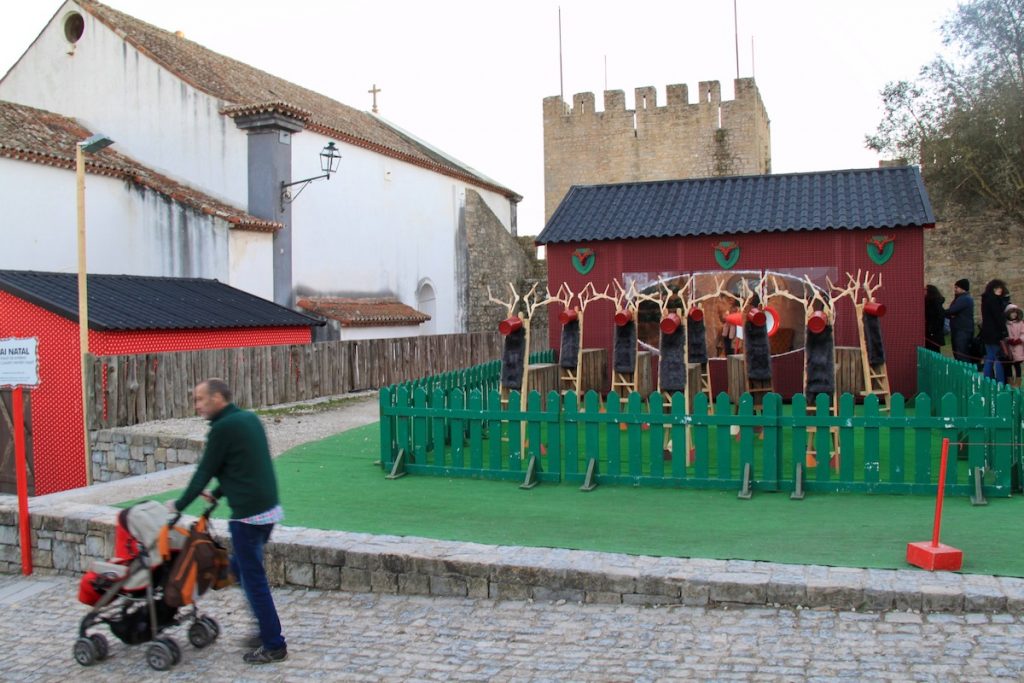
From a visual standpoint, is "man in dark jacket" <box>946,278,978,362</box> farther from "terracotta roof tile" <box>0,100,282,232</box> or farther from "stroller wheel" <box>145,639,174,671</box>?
"terracotta roof tile" <box>0,100,282,232</box>

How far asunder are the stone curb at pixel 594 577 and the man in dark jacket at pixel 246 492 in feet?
4.27

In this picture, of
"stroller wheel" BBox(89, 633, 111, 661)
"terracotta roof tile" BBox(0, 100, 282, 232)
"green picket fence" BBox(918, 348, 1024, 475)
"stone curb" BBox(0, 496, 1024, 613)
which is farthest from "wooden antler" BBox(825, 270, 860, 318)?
"terracotta roof tile" BBox(0, 100, 282, 232)

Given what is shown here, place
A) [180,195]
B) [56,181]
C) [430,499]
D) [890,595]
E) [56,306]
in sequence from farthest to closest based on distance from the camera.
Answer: [180,195] < [56,181] < [56,306] < [430,499] < [890,595]

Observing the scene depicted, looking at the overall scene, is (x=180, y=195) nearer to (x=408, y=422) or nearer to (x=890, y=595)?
(x=408, y=422)

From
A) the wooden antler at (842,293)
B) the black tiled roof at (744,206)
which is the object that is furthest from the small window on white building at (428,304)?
the wooden antler at (842,293)

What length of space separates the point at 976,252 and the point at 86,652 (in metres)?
27.7

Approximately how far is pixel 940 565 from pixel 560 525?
2831 millimetres

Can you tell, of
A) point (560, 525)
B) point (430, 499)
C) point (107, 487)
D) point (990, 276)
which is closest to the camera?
point (560, 525)

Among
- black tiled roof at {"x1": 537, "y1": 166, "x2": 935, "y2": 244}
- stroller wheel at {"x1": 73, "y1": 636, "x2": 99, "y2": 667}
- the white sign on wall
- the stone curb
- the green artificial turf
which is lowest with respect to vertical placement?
stroller wheel at {"x1": 73, "y1": 636, "x2": 99, "y2": 667}

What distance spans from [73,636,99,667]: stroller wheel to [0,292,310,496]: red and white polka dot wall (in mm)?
9994

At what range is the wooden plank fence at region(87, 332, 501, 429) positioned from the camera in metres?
14.8

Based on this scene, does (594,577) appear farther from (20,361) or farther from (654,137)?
(654,137)

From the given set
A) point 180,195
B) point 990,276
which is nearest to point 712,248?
point 180,195

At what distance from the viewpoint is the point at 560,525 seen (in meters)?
7.70
